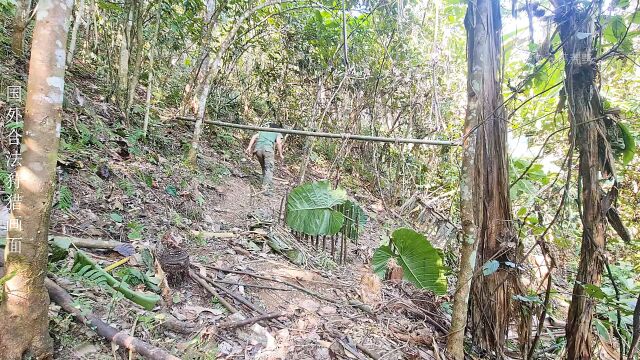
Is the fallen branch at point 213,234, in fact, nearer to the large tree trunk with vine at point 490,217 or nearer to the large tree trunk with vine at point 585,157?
the large tree trunk with vine at point 490,217

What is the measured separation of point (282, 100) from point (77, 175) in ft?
20.1

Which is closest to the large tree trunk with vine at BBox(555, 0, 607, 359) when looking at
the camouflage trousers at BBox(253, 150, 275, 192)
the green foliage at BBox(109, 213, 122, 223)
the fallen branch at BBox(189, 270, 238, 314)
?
the fallen branch at BBox(189, 270, 238, 314)

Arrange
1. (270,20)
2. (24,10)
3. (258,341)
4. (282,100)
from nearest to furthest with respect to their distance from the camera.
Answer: (258,341) < (24,10) < (270,20) < (282,100)

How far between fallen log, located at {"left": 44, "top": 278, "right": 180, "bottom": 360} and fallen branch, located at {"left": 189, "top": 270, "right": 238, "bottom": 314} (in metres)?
0.80

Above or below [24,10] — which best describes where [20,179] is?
below

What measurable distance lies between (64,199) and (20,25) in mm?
3412

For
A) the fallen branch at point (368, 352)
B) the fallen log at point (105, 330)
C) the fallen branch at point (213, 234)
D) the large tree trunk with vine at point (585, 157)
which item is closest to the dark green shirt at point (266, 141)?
the fallen branch at point (213, 234)

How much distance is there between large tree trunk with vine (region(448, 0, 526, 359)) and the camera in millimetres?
2627

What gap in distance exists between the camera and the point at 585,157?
2459 millimetres

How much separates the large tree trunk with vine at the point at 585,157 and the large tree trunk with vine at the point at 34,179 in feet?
9.04

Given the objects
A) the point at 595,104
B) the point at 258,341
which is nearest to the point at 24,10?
the point at 258,341

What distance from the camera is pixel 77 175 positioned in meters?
3.92

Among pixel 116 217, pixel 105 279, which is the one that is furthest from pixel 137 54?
pixel 105 279

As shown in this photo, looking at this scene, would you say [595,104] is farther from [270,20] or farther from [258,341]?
[270,20]
